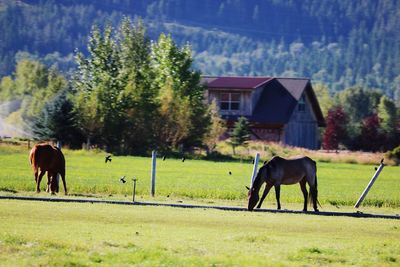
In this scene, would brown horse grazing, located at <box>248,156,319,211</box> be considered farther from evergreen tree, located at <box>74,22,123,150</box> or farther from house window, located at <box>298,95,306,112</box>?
house window, located at <box>298,95,306,112</box>

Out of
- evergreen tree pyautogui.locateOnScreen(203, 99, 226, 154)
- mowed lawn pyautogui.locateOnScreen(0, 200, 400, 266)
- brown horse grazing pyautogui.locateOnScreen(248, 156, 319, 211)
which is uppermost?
evergreen tree pyautogui.locateOnScreen(203, 99, 226, 154)

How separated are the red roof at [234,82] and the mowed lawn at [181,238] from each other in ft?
240

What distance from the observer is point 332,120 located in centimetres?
11988

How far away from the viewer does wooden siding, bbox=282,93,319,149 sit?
4181 inches

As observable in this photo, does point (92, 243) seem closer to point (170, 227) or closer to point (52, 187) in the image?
point (170, 227)

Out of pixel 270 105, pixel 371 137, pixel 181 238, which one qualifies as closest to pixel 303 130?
pixel 270 105

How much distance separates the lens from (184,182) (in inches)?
1699

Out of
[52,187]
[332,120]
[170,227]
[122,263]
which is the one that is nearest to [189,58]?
[332,120]

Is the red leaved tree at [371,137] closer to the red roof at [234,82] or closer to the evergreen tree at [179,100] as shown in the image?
the red roof at [234,82]

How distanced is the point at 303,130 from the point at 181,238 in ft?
288

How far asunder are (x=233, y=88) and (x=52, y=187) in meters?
69.0

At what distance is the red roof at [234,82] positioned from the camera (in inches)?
4031

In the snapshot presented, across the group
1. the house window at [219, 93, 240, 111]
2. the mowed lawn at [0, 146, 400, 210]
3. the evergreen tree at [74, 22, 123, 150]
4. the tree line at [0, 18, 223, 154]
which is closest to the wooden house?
the house window at [219, 93, 240, 111]

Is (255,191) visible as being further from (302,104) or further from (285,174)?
(302,104)
